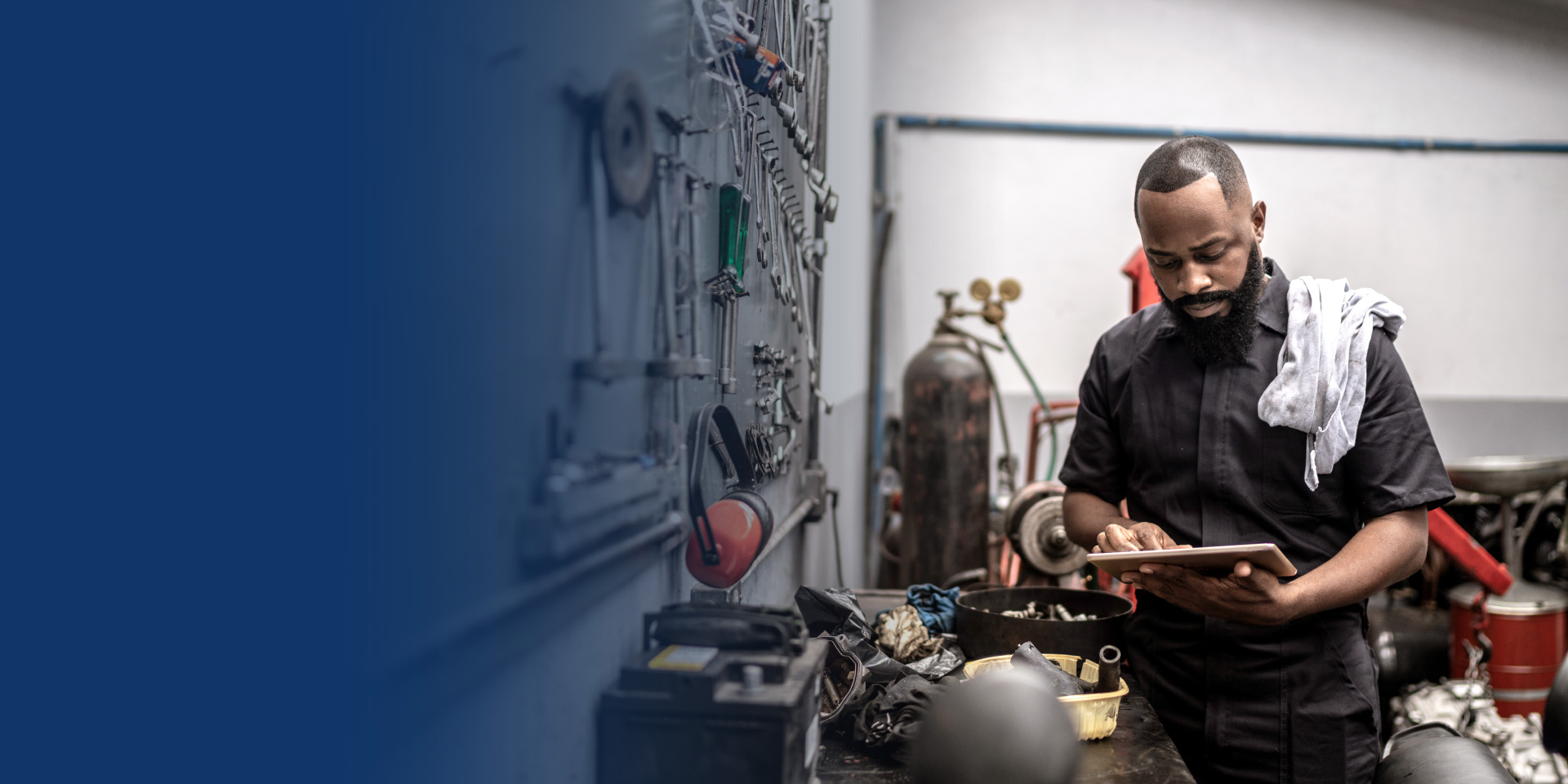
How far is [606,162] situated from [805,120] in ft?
4.21

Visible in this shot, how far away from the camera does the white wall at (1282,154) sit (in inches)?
206

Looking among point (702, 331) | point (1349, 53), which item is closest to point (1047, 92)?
point (1349, 53)

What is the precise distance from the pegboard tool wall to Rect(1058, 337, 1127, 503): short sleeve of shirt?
92 cm

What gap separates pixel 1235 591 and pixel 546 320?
120 centimetres

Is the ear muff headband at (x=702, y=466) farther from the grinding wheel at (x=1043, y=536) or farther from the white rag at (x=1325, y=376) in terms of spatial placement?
the grinding wheel at (x=1043, y=536)

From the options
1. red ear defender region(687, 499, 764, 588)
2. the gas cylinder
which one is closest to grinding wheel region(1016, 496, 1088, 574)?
the gas cylinder

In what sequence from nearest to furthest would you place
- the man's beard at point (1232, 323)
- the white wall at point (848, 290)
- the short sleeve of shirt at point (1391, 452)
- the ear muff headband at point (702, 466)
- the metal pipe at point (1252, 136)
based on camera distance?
the ear muff headband at point (702, 466)
the short sleeve of shirt at point (1391, 452)
the man's beard at point (1232, 323)
the white wall at point (848, 290)
the metal pipe at point (1252, 136)

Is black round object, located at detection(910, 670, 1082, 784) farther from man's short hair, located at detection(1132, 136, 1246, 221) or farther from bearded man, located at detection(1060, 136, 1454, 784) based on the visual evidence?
man's short hair, located at detection(1132, 136, 1246, 221)

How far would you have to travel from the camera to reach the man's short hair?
153cm

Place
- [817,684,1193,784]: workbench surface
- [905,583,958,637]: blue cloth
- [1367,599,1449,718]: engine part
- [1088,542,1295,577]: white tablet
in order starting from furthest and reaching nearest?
[1367,599,1449,718]: engine part < [905,583,958,637]: blue cloth < [1088,542,1295,577]: white tablet < [817,684,1193,784]: workbench surface

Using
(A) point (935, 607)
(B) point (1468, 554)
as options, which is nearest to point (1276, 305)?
(A) point (935, 607)

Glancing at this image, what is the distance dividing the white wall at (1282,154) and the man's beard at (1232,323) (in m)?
3.57

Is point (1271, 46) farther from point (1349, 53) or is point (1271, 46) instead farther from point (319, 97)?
point (319, 97)

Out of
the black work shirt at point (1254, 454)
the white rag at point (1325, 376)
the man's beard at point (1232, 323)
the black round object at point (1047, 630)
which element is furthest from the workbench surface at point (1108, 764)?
the man's beard at point (1232, 323)
